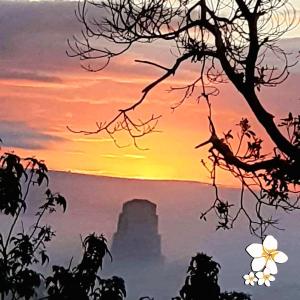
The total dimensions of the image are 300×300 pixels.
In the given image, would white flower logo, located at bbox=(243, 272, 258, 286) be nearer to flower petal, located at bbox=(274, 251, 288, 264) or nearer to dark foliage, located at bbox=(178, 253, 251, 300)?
flower petal, located at bbox=(274, 251, 288, 264)

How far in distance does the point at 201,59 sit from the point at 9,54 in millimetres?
3385

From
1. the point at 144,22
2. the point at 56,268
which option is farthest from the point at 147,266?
the point at 144,22

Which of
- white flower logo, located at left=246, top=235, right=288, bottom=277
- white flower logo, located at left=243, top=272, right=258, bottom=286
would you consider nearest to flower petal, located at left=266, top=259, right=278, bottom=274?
white flower logo, located at left=246, top=235, right=288, bottom=277

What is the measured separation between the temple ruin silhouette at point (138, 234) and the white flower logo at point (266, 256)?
3271mm

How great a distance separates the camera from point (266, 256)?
8.16ft

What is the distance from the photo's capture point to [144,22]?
2.77 metres

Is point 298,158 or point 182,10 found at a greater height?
point 182,10

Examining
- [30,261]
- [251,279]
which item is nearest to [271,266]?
[251,279]

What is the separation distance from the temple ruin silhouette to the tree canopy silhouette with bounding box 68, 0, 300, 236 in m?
2.86

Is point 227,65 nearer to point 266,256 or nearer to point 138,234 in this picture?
point 266,256

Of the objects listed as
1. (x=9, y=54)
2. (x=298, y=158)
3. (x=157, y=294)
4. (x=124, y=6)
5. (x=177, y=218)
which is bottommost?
(x=298, y=158)

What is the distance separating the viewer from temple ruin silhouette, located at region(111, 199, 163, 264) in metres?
6.07

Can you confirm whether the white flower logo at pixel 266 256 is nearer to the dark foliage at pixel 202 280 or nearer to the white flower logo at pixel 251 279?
the white flower logo at pixel 251 279

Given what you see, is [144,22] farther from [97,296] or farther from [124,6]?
[97,296]
